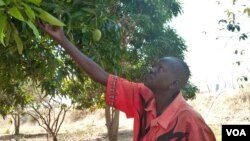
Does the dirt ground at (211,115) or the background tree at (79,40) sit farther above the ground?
the background tree at (79,40)

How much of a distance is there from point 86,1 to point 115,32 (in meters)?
0.55

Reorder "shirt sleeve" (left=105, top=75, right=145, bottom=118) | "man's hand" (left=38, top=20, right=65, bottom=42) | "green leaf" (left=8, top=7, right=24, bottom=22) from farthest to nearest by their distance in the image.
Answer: "shirt sleeve" (left=105, top=75, right=145, bottom=118)
"man's hand" (left=38, top=20, right=65, bottom=42)
"green leaf" (left=8, top=7, right=24, bottom=22)

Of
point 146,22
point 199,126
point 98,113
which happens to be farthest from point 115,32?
point 98,113

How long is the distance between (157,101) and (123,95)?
0.57 ft

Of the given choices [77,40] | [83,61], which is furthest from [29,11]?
[77,40]

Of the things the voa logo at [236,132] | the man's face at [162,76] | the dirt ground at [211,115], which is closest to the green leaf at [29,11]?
the man's face at [162,76]

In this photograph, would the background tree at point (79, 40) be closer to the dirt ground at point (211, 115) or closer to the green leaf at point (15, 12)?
the green leaf at point (15, 12)

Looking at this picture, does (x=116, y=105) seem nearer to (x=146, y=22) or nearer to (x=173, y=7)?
(x=146, y=22)

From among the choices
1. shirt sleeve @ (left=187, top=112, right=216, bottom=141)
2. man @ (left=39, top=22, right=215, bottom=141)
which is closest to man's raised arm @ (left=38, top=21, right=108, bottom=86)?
man @ (left=39, top=22, right=215, bottom=141)

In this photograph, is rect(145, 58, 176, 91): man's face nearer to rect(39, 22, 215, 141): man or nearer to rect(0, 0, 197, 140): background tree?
rect(39, 22, 215, 141): man

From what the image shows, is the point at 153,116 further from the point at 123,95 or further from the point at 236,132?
the point at 236,132

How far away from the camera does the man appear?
4.93 ft

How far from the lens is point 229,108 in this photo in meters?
15.3

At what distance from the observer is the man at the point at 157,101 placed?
1503mm
